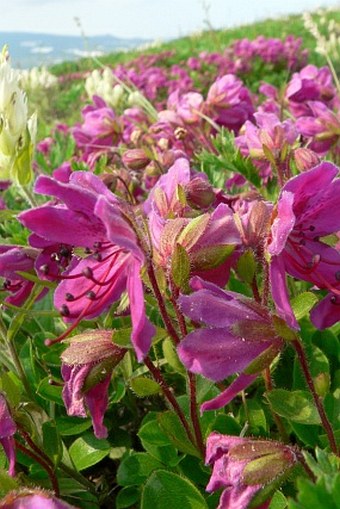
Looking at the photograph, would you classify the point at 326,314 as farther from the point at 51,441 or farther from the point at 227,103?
the point at 227,103

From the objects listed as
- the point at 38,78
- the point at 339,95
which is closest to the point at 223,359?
the point at 339,95

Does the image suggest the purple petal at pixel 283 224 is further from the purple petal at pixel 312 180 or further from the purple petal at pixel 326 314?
the purple petal at pixel 326 314

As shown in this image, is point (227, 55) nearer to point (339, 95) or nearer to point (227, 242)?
point (339, 95)

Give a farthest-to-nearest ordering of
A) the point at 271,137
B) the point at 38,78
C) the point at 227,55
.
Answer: the point at 227,55 < the point at 38,78 < the point at 271,137

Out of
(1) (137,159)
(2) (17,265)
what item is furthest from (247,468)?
(1) (137,159)

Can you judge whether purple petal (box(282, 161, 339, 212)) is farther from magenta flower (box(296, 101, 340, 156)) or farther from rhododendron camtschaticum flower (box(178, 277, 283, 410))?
magenta flower (box(296, 101, 340, 156))

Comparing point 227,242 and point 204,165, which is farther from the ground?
point 227,242
